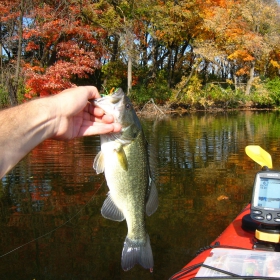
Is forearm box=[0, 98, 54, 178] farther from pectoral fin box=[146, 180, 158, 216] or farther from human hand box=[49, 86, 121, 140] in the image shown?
pectoral fin box=[146, 180, 158, 216]

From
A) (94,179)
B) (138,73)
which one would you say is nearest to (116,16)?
(138,73)

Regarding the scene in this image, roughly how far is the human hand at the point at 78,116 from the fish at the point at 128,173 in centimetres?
5

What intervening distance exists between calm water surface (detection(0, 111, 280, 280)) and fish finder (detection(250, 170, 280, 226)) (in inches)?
90.9

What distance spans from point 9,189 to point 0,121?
706 cm

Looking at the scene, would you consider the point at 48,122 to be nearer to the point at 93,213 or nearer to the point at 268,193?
the point at 268,193

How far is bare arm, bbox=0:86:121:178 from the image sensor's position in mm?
2018

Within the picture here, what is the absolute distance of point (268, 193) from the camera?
3152 millimetres

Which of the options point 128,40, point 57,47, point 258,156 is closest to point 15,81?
point 57,47

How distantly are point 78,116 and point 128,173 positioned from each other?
495 millimetres

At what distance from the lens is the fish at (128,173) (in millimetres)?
2451

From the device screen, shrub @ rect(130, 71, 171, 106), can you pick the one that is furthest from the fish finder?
shrub @ rect(130, 71, 171, 106)

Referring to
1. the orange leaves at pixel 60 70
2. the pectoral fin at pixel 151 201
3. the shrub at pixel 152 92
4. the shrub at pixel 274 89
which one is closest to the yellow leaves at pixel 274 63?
the shrub at pixel 274 89

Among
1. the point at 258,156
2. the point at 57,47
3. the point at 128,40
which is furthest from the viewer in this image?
the point at 57,47

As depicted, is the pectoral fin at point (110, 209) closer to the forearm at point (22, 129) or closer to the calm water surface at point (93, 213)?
the forearm at point (22, 129)
